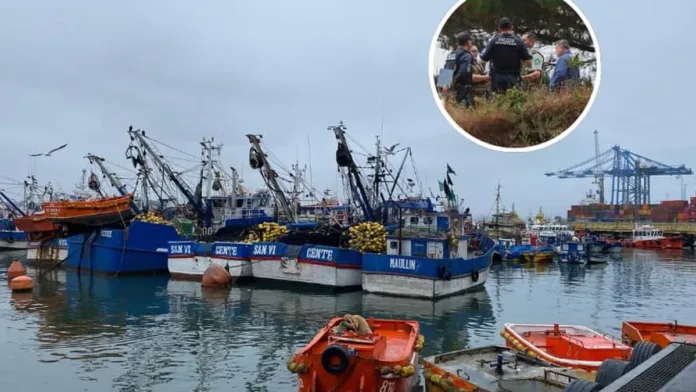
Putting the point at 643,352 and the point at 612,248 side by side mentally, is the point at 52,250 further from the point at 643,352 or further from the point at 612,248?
the point at 612,248

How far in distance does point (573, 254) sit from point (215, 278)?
32.8 m

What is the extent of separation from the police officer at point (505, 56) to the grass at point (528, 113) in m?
0.14

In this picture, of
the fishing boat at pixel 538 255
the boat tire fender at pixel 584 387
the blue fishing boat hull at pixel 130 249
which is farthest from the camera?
the fishing boat at pixel 538 255

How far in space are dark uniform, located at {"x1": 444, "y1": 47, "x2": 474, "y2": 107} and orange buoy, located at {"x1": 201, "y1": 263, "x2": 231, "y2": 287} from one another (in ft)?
88.6

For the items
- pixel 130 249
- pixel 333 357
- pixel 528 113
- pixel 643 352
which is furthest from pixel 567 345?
pixel 130 249

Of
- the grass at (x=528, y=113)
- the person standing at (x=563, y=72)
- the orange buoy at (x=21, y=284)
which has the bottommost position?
the orange buoy at (x=21, y=284)

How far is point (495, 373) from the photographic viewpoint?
421 inches

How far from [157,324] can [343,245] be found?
510 inches

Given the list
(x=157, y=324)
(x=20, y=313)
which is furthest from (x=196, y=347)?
(x=20, y=313)

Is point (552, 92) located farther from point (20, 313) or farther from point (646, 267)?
point (646, 267)

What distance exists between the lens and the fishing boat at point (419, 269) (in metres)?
26.5

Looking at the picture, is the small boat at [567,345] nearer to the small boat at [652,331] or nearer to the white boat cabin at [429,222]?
the small boat at [652,331]

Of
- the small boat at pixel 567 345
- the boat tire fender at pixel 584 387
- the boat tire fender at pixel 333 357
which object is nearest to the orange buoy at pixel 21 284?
the boat tire fender at pixel 333 357

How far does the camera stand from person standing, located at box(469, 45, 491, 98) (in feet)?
17.9
